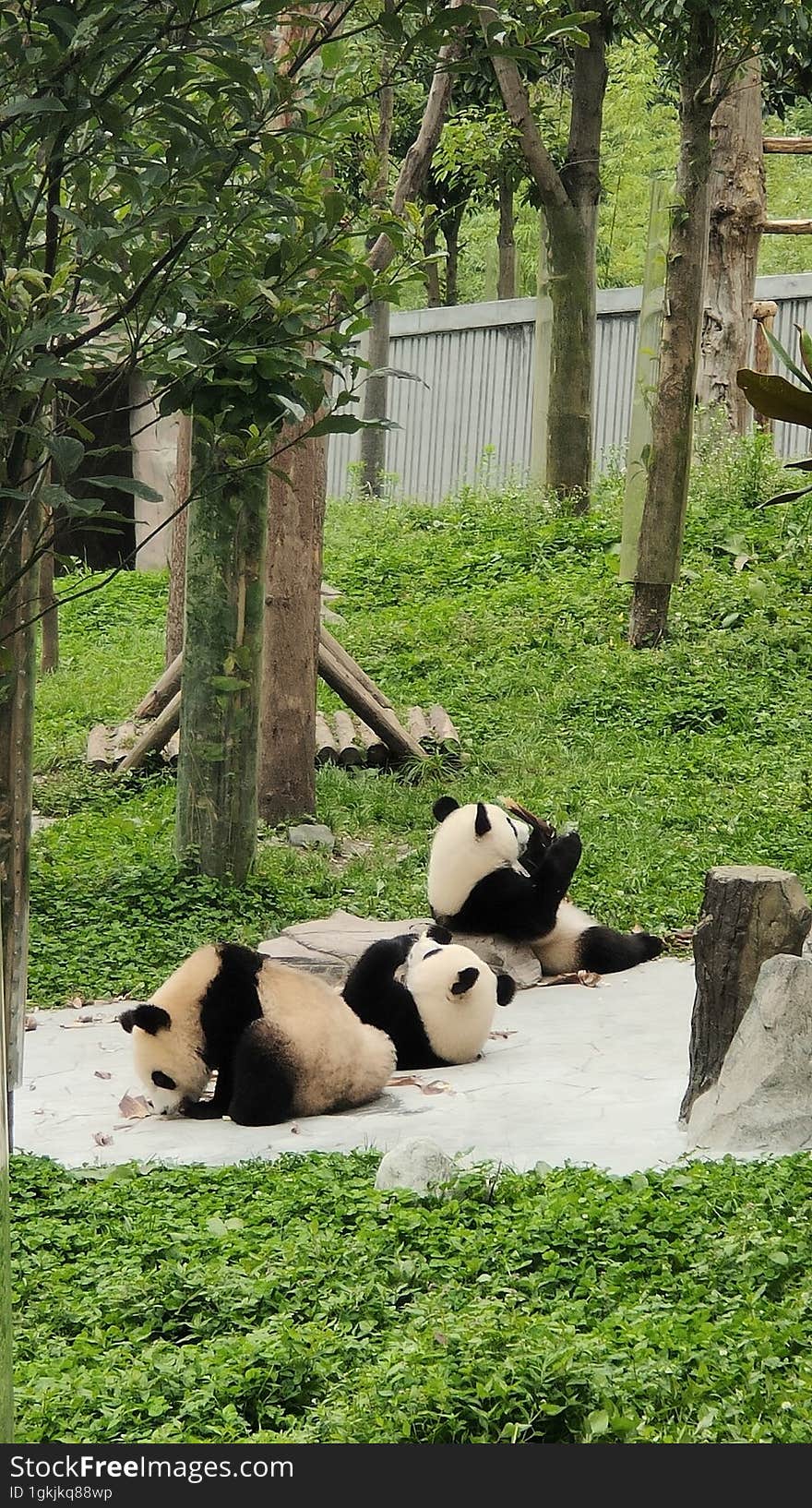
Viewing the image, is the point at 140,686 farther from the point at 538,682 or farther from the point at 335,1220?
the point at 335,1220

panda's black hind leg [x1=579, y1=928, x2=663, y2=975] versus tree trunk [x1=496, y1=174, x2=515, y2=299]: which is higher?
tree trunk [x1=496, y1=174, x2=515, y2=299]

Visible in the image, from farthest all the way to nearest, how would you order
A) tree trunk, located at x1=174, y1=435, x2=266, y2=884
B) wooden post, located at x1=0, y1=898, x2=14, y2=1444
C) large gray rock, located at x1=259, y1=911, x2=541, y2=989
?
tree trunk, located at x1=174, y1=435, x2=266, y2=884
large gray rock, located at x1=259, y1=911, x2=541, y2=989
wooden post, located at x1=0, y1=898, x2=14, y2=1444

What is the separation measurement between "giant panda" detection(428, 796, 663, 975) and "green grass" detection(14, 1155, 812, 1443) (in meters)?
2.18

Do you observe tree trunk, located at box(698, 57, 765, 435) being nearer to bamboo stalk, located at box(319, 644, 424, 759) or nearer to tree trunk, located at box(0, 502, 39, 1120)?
bamboo stalk, located at box(319, 644, 424, 759)

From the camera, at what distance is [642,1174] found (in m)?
4.16

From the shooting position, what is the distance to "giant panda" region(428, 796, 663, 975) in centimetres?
650

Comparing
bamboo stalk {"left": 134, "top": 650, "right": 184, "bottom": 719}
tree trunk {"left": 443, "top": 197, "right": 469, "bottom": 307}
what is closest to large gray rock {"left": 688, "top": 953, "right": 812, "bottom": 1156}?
bamboo stalk {"left": 134, "top": 650, "right": 184, "bottom": 719}

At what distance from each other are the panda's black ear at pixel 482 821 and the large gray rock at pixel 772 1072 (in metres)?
2.04

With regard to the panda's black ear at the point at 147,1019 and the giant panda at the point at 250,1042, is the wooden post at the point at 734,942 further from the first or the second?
the panda's black ear at the point at 147,1019

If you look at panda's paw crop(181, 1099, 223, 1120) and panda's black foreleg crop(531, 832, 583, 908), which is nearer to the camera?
panda's paw crop(181, 1099, 223, 1120)

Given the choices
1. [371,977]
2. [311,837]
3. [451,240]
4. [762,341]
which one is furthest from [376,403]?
[371,977]

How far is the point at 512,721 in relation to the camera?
10.5 metres

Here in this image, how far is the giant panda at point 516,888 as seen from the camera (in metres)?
6.50

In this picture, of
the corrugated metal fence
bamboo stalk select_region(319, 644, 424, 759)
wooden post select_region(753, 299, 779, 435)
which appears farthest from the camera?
the corrugated metal fence
